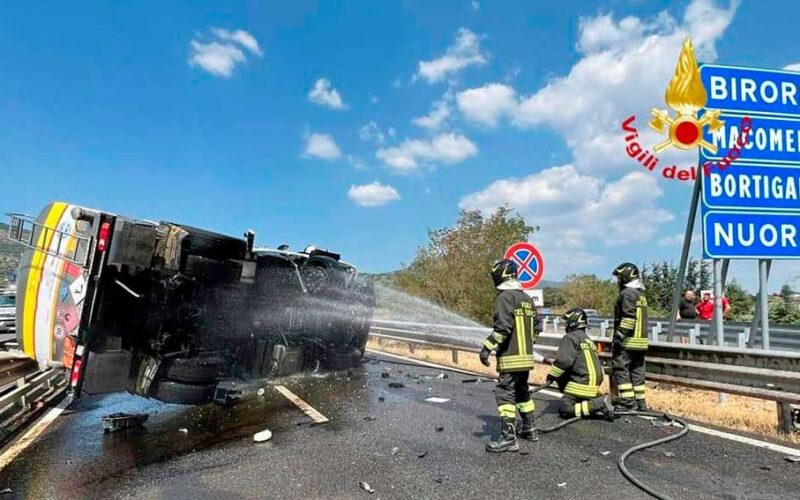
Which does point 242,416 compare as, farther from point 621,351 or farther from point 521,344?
point 621,351

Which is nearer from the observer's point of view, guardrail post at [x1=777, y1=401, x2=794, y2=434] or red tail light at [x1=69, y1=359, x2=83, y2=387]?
guardrail post at [x1=777, y1=401, x2=794, y2=434]

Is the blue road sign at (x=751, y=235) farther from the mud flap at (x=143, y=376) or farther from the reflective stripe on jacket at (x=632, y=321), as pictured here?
the mud flap at (x=143, y=376)

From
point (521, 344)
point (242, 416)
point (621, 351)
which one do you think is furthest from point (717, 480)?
point (242, 416)

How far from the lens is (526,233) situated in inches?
636

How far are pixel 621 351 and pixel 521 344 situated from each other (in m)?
1.87

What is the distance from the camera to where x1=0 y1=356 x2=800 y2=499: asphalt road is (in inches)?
138

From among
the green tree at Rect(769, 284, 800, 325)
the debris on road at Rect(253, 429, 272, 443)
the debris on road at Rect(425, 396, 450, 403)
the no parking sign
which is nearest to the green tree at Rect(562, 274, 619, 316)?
the green tree at Rect(769, 284, 800, 325)

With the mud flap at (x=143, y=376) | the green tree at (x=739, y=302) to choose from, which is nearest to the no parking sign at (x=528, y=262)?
the mud flap at (x=143, y=376)

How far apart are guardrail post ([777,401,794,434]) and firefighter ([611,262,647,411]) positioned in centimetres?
121

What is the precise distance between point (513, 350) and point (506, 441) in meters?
0.75

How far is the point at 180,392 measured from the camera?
17.9 ft

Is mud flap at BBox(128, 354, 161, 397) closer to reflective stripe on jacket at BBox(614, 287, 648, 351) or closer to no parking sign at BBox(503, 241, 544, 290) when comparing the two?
reflective stripe on jacket at BBox(614, 287, 648, 351)

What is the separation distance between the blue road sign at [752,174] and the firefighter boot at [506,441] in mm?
4161

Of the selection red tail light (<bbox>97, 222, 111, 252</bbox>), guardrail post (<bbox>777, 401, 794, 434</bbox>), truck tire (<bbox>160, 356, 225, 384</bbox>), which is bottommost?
truck tire (<bbox>160, 356, 225, 384</bbox>)
